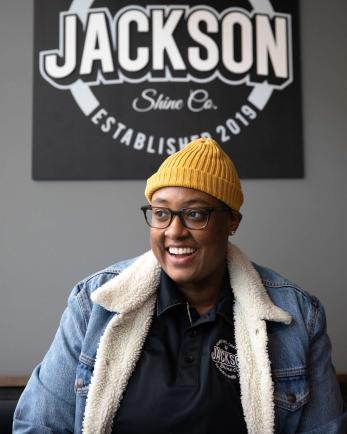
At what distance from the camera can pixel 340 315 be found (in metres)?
2.04

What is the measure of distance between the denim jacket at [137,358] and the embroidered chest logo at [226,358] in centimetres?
2

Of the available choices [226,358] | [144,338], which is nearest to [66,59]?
[144,338]

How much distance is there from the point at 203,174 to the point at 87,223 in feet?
2.94

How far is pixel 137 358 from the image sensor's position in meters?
1.23

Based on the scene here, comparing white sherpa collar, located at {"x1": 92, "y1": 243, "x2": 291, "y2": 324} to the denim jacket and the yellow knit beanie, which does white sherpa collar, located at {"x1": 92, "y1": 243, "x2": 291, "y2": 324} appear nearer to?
the denim jacket

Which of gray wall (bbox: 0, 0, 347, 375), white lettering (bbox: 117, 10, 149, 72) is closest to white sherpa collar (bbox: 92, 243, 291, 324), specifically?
gray wall (bbox: 0, 0, 347, 375)

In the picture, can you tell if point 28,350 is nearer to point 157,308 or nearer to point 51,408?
point 51,408

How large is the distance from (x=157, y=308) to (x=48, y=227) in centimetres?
88

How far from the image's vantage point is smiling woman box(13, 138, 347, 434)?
1182 millimetres

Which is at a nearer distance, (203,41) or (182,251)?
(182,251)

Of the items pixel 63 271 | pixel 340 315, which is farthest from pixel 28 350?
pixel 340 315

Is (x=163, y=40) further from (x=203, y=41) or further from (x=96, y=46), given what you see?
(x=96, y=46)

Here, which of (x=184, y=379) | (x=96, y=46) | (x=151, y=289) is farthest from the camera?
(x=96, y=46)

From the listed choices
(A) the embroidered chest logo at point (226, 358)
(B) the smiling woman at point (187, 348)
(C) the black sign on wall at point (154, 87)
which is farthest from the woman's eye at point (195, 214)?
(C) the black sign on wall at point (154, 87)
